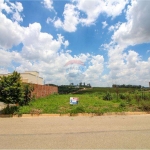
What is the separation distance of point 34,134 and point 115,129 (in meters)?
3.01

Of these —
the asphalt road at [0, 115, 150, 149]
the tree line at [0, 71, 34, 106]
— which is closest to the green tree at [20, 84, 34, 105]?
→ the tree line at [0, 71, 34, 106]

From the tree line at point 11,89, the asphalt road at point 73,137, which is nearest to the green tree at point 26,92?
the tree line at point 11,89

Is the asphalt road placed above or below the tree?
below

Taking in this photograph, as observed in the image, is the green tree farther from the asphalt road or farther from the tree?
the asphalt road

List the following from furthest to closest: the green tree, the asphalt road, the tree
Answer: the green tree → the tree → the asphalt road

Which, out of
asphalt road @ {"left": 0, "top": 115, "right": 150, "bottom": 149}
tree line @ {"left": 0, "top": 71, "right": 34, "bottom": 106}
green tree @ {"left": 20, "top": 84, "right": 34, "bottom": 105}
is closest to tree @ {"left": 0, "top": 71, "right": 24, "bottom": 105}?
tree line @ {"left": 0, "top": 71, "right": 34, "bottom": 106}

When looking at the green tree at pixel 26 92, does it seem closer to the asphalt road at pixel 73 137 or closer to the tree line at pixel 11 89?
the tree line at pixel 11 89

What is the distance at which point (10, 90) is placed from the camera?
9.57 metres

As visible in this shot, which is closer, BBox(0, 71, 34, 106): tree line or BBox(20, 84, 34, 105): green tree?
BBox(0, 71, 34, 106): tree line

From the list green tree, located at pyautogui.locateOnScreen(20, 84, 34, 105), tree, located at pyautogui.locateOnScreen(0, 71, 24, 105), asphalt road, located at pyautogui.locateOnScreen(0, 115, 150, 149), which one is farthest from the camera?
green tree, located at pyautogui.locateOnScreen(20, 84, 34, 105)

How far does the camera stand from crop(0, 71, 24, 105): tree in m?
9.53

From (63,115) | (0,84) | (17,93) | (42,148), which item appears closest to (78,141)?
(42,148)

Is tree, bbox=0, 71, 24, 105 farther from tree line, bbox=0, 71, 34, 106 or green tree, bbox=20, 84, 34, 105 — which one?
green tree, bbox=20, 84, 34, 105

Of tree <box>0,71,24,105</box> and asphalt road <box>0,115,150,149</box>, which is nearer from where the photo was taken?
asphalt road <box>0,115,150,149</box>
